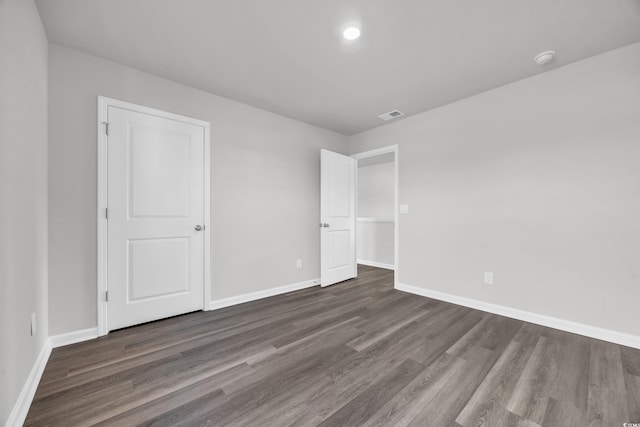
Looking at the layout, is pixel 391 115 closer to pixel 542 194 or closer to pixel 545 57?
pixel 545 57

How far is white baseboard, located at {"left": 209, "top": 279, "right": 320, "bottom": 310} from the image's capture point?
2950 millimetres

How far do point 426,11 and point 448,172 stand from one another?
1943 mm

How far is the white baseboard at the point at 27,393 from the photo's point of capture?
1.23m

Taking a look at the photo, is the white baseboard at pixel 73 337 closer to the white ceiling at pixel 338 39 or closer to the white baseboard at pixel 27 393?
the white baseboard at pixel 27 393

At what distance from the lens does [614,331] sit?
2.16 m

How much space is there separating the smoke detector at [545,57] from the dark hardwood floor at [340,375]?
2.47 m

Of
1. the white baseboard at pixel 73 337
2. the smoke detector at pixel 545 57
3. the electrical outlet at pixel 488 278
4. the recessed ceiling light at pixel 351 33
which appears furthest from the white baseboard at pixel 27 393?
the smoke detector at pixel 545 57

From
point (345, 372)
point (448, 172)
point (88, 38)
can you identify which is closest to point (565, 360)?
point (345, 372)

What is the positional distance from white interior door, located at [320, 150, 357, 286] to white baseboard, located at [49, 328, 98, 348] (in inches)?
102

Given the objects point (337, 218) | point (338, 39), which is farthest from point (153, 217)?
point (337, 218)

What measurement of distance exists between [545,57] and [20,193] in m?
3.97

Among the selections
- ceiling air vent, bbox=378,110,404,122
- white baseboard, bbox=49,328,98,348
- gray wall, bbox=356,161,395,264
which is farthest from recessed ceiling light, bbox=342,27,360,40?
gray wall, bbox=356,161,395,264

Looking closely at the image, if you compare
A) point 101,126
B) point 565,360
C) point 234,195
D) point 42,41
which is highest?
point 42,41

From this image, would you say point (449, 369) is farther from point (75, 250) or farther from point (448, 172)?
point (75, 250)
